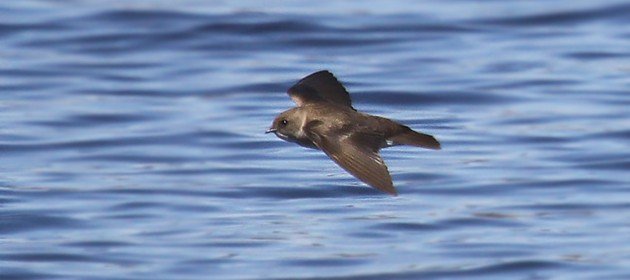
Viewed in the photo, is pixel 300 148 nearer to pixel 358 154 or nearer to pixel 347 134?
pixel 347 134

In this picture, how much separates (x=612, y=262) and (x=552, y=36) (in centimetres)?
759

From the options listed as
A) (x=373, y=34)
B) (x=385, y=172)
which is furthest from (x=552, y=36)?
(x=385, y=172)

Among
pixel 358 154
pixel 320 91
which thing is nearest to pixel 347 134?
pixel 358 154

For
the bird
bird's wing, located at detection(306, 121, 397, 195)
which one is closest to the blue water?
the bird

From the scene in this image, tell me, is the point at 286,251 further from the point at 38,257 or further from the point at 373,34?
the point at 373,34

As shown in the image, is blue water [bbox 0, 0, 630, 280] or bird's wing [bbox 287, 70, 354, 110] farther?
blue water [bbox 0, 0, 630, 280]

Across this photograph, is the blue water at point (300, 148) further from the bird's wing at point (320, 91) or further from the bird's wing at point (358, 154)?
the bird's wing at point (358, 154)

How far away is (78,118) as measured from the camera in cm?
1452

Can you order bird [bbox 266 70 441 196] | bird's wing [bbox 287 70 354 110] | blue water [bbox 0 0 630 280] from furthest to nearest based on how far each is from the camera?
blue water [bbox 0 0 630 280] < bird's wing [bbox 287 70 354 110] < bird [bbox 266 70 441 196]

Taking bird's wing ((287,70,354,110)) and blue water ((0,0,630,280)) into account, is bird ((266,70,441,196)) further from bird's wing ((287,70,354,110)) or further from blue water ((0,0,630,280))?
blue water ((0,0,630,280))

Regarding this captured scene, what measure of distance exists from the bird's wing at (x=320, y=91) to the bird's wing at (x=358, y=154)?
783 millimetres

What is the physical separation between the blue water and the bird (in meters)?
1.16

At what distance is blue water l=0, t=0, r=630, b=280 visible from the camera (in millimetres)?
10586

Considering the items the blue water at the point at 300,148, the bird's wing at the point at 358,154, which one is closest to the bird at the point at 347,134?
the bird's wing at the point at 358,154
